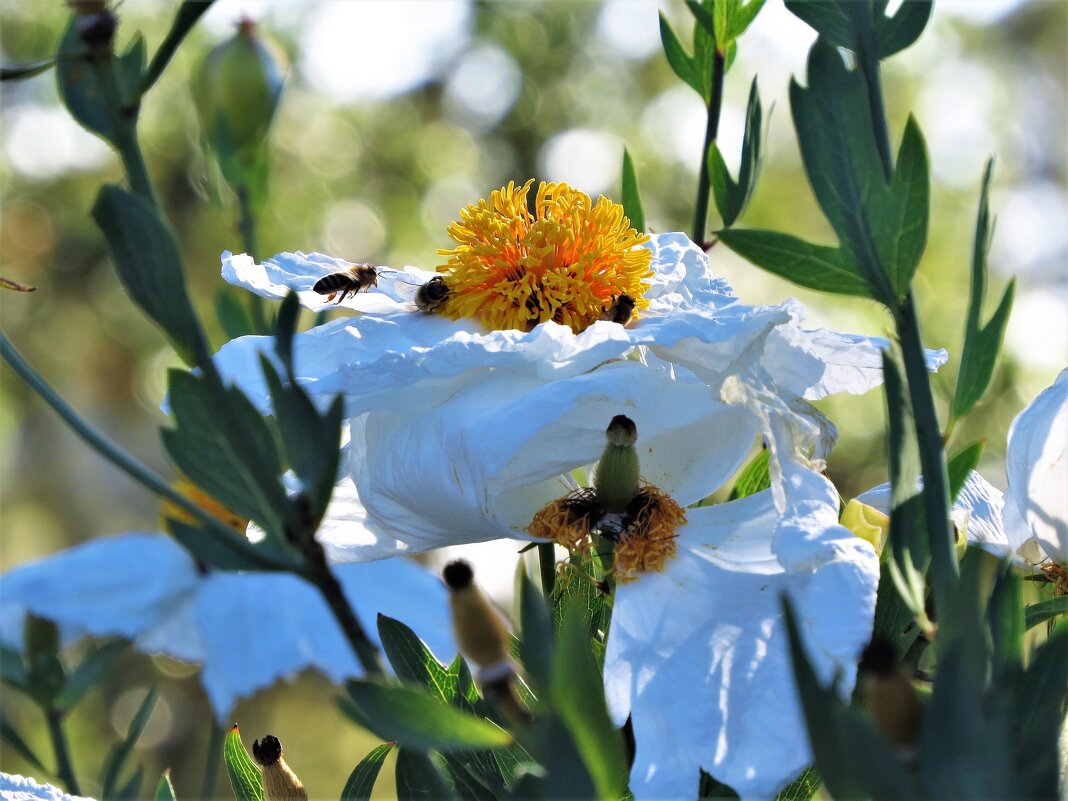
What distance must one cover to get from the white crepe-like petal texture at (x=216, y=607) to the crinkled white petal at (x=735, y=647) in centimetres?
10

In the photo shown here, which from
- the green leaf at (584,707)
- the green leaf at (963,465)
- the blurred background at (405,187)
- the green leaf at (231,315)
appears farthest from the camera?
the blurred background at (405,187)

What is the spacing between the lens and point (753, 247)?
0.27 m

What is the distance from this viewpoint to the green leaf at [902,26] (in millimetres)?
265

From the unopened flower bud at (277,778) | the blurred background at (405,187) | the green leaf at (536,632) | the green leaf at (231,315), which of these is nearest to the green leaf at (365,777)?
the unopened flower bud at (277,778)

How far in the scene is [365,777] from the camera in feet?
1.02

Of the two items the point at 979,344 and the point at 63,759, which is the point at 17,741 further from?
the point at 979,344

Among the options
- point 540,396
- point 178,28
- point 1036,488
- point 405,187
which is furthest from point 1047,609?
point 405,187

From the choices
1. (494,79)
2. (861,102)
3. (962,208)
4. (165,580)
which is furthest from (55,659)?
(494,79)

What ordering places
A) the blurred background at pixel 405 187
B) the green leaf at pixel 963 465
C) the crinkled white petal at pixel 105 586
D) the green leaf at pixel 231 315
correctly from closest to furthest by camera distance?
the green leaf at pixel 963 465 < the crinkled white petal at pixel 105 586 < the green leaf at pixel 231 315 < the blurred background at pixel 405 187

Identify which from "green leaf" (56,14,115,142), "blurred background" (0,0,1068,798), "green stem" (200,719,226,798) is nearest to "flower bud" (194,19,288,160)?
"green leaf" (56,14,115,142)

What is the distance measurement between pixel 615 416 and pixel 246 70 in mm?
119

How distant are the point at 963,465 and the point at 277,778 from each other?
0.61 ft

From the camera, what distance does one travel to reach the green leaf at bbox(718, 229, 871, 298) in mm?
261

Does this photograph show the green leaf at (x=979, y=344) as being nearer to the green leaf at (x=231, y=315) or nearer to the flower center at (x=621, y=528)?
the flower center at (x=621, y=528)
